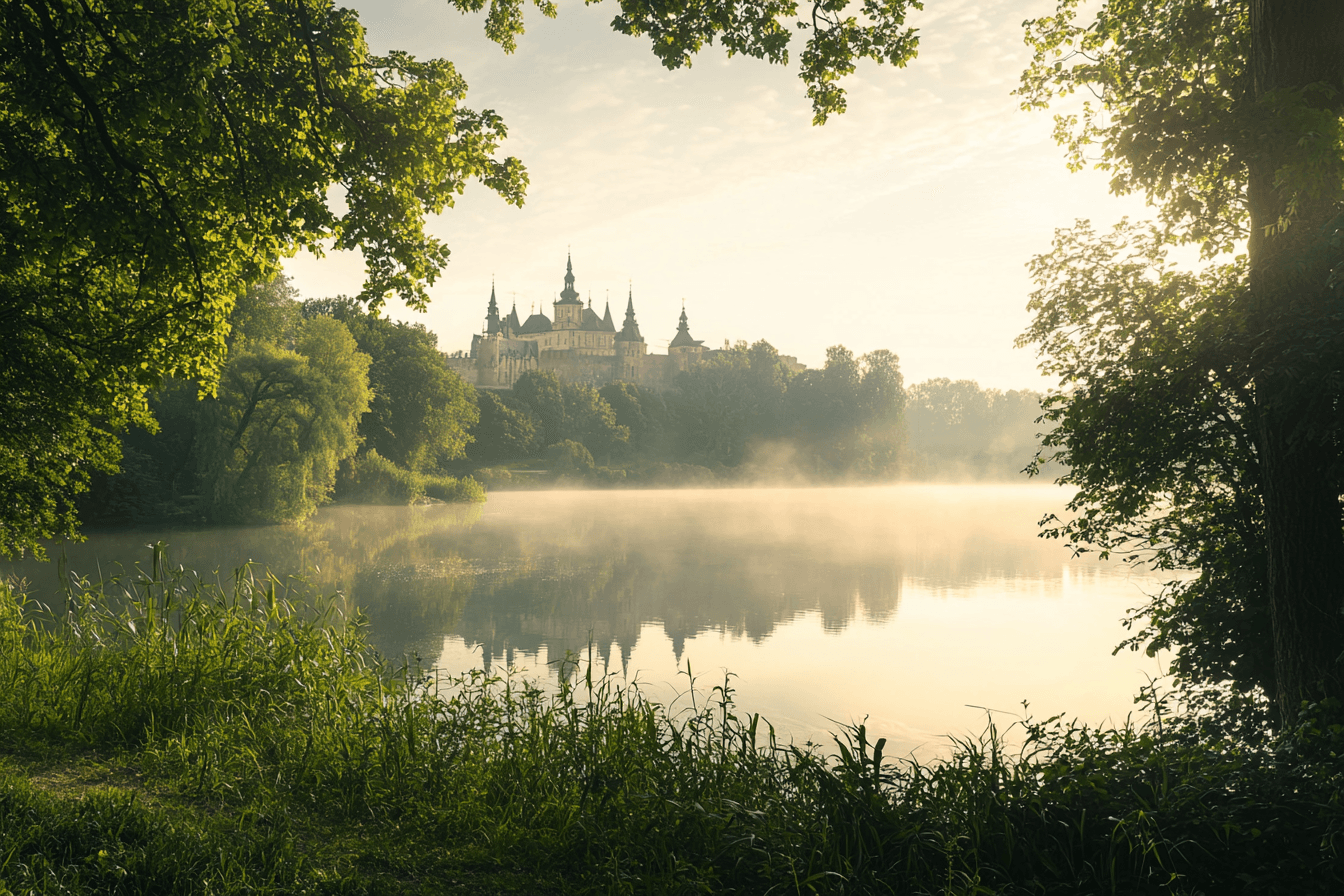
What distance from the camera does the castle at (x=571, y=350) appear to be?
110438 millimetres

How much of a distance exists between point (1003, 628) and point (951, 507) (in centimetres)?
3322

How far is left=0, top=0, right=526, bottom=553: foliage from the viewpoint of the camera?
505 centimetres

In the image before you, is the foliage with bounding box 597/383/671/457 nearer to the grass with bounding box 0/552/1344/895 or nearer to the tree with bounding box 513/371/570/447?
the tree with bounding box 513/371/570/447

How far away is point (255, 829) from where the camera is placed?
3.84m

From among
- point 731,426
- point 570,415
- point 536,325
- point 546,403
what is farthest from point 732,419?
point 536,325

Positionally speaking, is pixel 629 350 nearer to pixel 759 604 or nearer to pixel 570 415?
pixel 570 415

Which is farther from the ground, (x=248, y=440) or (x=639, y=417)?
→ (x=639, y=417)

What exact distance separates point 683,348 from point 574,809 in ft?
369

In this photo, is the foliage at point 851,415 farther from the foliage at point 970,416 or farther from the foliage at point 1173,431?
the foliage at point 1173,431

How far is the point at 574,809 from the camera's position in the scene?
4.27 m

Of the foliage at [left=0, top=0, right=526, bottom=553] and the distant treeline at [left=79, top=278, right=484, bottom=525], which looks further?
the distant treeline at [left=79, top=278, right=484, bottom=525]

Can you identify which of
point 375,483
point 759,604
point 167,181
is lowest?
point 759,604

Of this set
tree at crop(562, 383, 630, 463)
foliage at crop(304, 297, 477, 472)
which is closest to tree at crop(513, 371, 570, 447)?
tree at crop(562, 383, 630, 463)

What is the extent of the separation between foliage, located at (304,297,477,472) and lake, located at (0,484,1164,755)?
36.3ft
